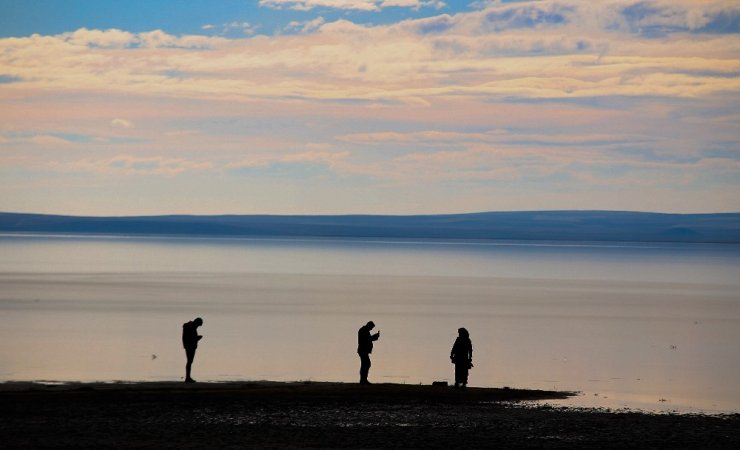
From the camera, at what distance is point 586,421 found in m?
23.5

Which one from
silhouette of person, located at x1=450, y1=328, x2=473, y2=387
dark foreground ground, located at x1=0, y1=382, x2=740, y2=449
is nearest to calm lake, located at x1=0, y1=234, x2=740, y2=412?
silhouette of person, located at x1=450, y1=328, x2=473, y2=387

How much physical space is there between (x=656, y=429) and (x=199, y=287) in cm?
8432

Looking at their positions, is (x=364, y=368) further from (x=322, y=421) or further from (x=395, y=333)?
(x=395, y=333)

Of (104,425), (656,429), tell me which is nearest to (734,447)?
(656,429)

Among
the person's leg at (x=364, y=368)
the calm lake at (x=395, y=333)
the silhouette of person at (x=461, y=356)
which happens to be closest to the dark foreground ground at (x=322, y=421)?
the person's leg at (x=364, y=368)

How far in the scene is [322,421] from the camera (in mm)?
22219

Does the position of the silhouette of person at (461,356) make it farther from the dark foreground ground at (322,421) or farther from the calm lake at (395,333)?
the calm lake at (395,333)

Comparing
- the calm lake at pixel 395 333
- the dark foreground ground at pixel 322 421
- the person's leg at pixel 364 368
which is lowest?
the dark foreground ground at pixel 322 421

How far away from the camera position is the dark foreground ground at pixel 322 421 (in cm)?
1961

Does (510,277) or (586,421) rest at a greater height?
(510,277)

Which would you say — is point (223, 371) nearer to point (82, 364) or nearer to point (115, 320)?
point (82, 364)

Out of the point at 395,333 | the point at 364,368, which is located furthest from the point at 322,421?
the point at 395,333

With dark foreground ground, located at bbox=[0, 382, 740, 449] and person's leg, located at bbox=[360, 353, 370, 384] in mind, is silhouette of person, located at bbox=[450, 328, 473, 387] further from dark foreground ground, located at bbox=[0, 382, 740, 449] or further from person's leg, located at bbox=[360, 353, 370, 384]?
person's leg, located at bbox=[360, 353, 370, 384]

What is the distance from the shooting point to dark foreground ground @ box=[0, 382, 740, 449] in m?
19.6
